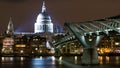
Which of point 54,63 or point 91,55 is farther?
point 54,63

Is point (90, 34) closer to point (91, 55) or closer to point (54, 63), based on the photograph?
point (91, 55)

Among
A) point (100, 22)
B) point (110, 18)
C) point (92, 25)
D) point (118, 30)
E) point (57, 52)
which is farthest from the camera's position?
point (57, 52)

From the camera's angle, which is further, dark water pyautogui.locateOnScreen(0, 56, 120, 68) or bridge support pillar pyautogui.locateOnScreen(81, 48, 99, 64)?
dark water pyautogui.locateOnScreen(0, 56, 120, 68)

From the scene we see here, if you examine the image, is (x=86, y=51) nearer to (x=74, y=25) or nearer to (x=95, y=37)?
(x=95, y=37)

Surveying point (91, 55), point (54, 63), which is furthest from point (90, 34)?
point (54, 63)

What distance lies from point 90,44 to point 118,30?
68.4 feet

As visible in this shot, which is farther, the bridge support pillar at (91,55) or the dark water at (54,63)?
the dark water at (54,63)

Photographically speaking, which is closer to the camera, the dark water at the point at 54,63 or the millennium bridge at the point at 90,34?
the millennium bridge at the point at 90,34

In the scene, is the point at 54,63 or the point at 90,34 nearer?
the point at 90,34

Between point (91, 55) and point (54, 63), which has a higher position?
point (91, 55)

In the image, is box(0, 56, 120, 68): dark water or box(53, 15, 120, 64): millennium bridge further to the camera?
box(0, 56, 120, 68): dark water

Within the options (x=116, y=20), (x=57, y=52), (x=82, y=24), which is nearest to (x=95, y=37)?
(x=82, y=24)

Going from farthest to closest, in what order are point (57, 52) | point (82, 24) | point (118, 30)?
point (57, 52)
point (82, 24)
point (118, 30)

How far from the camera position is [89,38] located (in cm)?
9588
